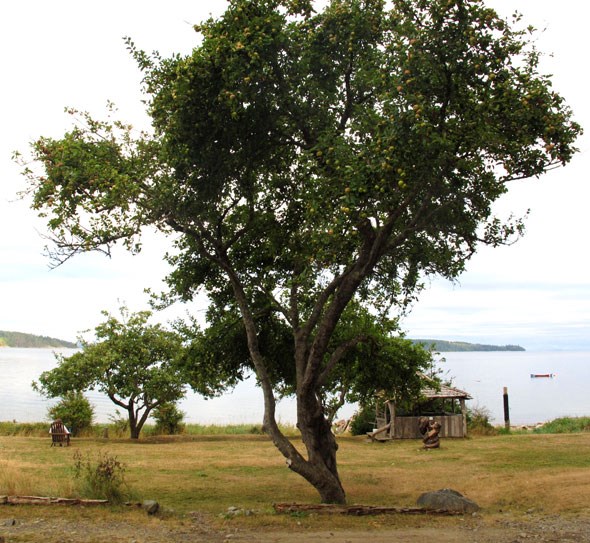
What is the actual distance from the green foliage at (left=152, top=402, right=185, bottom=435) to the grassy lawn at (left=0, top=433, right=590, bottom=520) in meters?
3.55

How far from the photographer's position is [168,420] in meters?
33.0

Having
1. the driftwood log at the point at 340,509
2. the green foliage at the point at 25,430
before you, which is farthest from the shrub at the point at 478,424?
the green foliage at the point at 25,430

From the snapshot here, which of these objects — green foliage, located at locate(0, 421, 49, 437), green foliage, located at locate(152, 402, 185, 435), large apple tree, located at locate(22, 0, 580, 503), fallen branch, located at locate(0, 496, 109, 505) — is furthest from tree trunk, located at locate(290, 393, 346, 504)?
green foliage, located at locate(0, 421, 49, 437)

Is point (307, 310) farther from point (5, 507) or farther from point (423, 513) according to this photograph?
point (5, 507)

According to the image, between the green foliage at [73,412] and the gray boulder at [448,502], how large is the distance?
69.5 ft

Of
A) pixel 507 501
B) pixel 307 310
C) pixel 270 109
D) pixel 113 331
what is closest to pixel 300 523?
pixel 507 501

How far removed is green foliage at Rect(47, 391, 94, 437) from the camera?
30.1m

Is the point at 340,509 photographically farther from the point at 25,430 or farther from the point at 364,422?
the point at 25,430

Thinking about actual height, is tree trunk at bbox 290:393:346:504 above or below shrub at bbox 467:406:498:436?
above

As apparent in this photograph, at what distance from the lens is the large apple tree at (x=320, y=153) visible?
35.1 ft

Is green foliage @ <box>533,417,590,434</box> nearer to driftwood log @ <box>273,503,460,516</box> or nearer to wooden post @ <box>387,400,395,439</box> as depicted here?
wooden post @ <box>387,400,395,439</box>

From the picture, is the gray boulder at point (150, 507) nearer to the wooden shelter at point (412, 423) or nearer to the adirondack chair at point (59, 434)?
the adirondack chair at point (59, 434)

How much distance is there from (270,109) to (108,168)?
364 centimetres

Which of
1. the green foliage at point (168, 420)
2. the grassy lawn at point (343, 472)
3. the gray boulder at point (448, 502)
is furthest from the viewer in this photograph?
the green foliage at point (168, 420)
